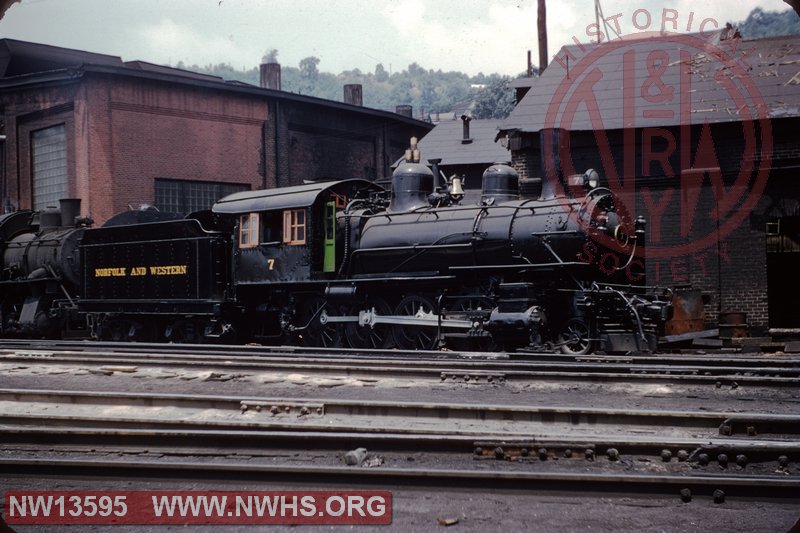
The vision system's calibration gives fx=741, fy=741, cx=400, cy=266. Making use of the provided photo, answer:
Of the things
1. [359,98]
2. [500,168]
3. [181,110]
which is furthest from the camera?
[359,98]

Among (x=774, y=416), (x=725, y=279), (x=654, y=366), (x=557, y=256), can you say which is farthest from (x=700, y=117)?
(x=774, y=416)

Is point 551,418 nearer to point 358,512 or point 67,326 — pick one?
point 358,512

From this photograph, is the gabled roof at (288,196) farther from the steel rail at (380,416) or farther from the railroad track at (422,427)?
the railroad track at (422,427)

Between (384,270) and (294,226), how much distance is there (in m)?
2.05

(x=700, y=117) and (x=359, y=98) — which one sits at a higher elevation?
(x=359, y=98)

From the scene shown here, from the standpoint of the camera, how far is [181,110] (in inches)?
1121

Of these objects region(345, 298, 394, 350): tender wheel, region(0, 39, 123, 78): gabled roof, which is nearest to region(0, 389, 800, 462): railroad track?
region(345, 298, 394, 350): tender wheel

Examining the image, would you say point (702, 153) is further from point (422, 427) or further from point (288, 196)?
point (422, 427)

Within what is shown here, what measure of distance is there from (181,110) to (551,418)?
25014mm

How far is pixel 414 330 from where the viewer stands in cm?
1383

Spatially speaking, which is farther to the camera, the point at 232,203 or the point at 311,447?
the point at 232,203

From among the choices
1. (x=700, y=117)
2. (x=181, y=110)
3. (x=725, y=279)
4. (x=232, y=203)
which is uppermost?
(x=181, y=110)

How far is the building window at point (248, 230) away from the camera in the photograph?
15.3 meters

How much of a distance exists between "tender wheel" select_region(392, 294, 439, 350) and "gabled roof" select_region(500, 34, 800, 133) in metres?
7.44
